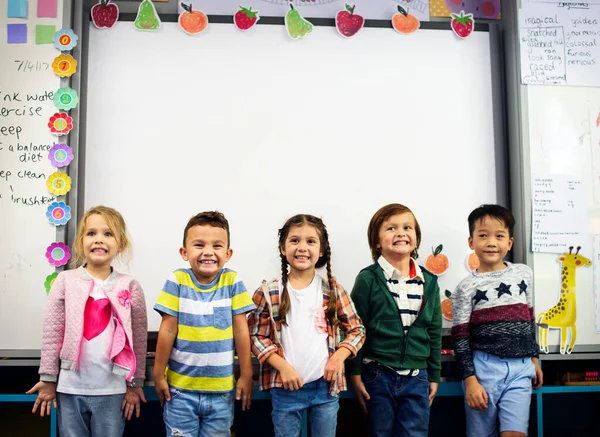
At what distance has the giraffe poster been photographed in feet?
7.11

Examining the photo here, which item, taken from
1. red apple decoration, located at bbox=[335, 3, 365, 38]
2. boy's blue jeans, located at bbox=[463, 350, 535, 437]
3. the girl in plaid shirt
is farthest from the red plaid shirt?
red apple decoration, located at bbox=[335, 3, 365, 38]

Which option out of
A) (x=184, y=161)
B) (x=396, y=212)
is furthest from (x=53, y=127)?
(x=396, y=212)

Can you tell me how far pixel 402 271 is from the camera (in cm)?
191

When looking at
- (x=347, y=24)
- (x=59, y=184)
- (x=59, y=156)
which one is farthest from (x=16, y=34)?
(x=347, y=24)

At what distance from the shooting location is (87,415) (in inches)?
68.0

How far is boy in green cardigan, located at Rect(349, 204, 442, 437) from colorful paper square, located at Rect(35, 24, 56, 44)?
1.57 m

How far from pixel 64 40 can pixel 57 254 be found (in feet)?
2.90

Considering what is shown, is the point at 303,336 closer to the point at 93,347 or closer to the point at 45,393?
the point at 93,347

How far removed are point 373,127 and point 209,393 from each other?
51.7 inches

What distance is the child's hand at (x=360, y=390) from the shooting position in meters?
1.81

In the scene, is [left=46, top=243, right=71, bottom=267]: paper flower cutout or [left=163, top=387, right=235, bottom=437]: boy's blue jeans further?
[left=46, top=243, right=71, bottom=267]: paper flower cutout

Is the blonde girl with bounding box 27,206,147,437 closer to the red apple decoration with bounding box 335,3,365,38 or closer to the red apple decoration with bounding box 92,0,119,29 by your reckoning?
the red apple decoration with bounding box 92,0,119,29

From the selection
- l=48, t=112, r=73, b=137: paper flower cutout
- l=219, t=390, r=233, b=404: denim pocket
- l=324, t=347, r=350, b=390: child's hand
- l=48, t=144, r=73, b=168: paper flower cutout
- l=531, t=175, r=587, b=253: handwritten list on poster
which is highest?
l=48, t=112, r=73, b=137: paper flower cutout

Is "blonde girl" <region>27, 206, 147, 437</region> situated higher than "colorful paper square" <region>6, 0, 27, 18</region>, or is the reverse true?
"colorful paper square" <region>6, 0, 27, 18</region>
